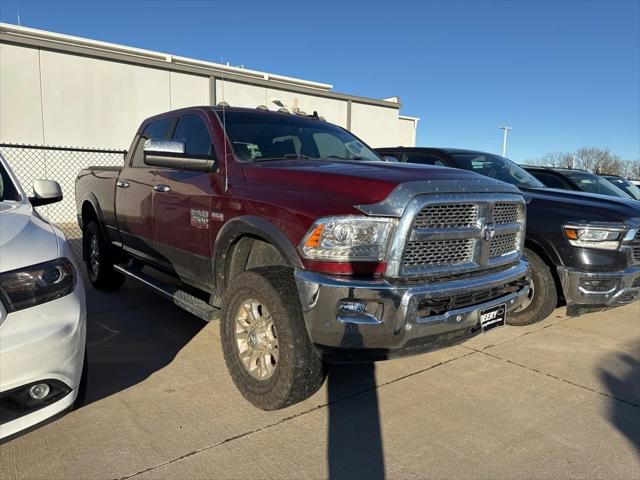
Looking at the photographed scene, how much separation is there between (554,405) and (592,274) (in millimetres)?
1680

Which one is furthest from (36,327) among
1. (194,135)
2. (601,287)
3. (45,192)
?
(601,287)

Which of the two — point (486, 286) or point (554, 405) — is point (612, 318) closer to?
point (554, 405)

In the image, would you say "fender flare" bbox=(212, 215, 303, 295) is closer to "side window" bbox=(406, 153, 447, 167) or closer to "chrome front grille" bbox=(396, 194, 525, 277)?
"chrome front grille" bbox=(396, 194, 525, 277)

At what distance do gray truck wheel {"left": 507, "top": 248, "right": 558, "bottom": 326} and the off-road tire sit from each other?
15.7 feet

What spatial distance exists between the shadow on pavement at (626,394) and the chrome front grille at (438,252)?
151 centimetres

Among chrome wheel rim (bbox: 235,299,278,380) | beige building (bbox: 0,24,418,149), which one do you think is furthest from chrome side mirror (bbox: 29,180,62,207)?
beige building (bbox: 0,24,418,149)

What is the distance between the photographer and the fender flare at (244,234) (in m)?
2.98

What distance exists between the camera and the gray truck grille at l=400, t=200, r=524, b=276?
2902mm

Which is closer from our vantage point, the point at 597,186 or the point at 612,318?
the point at 612,318

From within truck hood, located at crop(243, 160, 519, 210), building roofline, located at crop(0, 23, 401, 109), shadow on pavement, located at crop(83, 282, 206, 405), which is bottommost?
shadow on pavement, located at crop(83, 282, 206, 405)

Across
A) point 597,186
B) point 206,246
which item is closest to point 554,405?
point 206,246

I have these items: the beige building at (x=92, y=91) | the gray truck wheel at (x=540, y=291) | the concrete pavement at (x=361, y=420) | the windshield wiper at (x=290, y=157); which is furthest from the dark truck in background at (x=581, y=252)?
the beige building at (x=92, y=91)

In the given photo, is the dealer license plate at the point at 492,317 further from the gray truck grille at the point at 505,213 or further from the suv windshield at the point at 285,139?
the suv windshield at the point at 285,139

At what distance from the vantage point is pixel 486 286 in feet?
10.5
